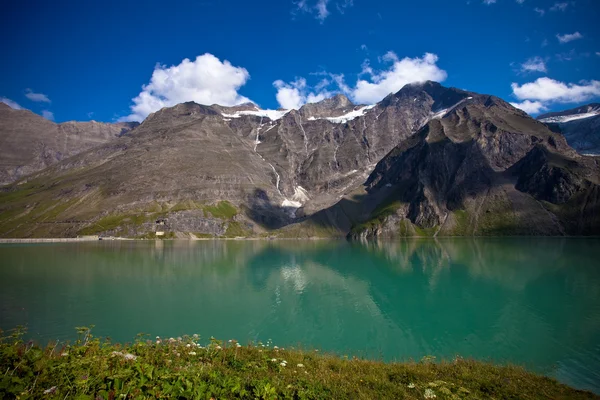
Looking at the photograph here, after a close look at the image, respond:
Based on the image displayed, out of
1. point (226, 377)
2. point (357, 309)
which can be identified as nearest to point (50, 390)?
point (226, 377)

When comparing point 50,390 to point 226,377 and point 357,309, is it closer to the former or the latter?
point 226,377

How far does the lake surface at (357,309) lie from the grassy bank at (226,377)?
31.3ft

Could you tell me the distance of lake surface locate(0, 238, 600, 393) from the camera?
28.2 metres

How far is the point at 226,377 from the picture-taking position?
1076 centimetres

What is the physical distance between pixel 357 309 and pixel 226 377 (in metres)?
34.2

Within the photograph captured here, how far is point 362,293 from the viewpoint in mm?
51781

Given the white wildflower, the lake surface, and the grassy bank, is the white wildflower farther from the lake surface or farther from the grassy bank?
the lake surface

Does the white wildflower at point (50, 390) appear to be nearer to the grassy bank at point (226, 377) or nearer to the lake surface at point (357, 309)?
the grassy bank at point (226, 377)

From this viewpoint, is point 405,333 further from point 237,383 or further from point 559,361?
point 237,383

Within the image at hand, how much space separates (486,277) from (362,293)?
2867cm

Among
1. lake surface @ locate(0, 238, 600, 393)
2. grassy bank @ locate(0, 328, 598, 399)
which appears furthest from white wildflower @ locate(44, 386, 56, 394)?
lake surface @ locate(0, 238, 600, 393)

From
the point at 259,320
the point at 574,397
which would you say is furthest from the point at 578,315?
the point at 259,320

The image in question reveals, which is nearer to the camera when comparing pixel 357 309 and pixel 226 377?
pixel 226 377

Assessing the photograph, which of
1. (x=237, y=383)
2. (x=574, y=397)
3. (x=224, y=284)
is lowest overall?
(x=224, y=284)
